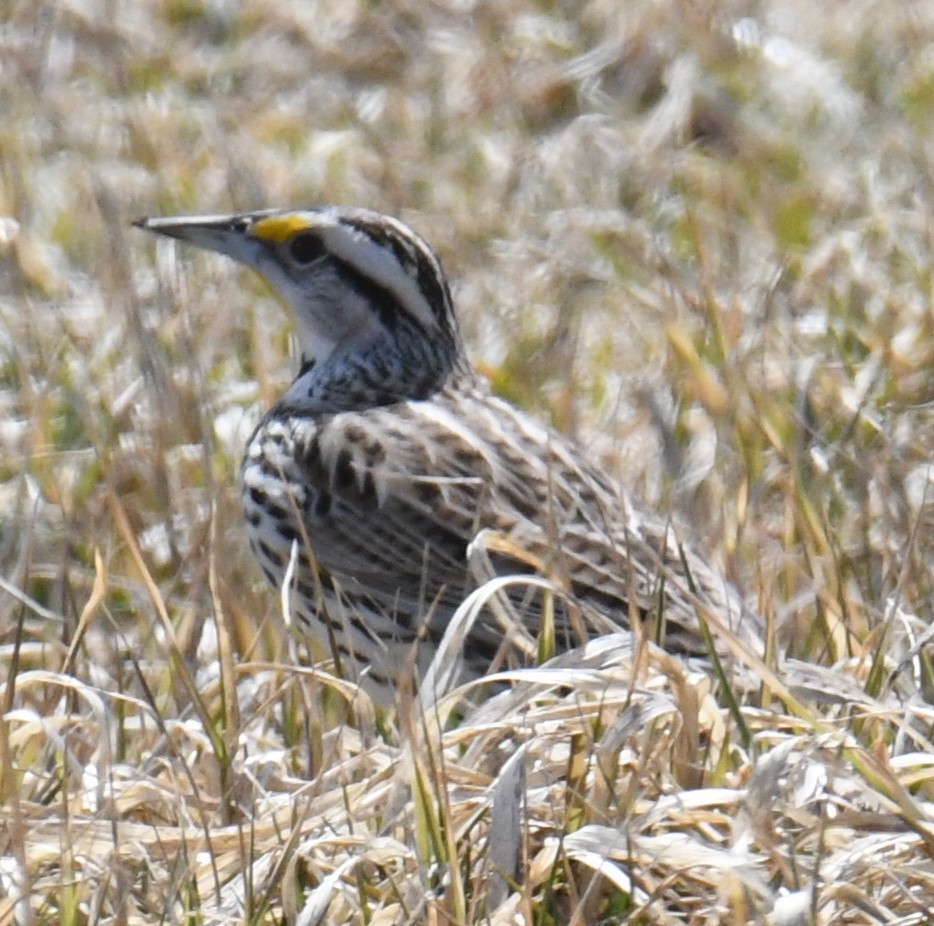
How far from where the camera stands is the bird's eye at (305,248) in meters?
A: 5.35

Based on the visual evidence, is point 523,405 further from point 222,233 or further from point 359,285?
point 222,233

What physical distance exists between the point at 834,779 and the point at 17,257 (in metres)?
3.47

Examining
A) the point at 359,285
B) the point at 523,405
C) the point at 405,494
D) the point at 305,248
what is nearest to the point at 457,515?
the point at 405,494

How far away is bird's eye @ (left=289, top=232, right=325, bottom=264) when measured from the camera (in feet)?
17.5

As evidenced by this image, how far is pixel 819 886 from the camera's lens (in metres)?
3.28

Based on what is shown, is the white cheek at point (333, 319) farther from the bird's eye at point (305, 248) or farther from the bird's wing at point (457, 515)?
the bird's wing at point (457, 515)

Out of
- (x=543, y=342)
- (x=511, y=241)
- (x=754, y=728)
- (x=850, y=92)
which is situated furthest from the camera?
(x=850, y=92)

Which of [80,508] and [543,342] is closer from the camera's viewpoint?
[80,508]

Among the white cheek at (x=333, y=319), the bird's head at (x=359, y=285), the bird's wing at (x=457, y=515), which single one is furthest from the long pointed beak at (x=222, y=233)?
the bird's wing at (x=457, y=515)

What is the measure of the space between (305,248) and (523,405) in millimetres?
932

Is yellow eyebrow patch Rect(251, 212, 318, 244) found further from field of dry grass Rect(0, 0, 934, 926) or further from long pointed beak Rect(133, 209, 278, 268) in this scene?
field of dry grass Rect(0, 0, 934, 926)

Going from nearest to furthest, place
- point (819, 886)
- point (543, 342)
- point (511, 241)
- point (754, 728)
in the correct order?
1. point (819, 886)
2. point (754, 728)
3. point (543, 342)
4. point (511, 241)

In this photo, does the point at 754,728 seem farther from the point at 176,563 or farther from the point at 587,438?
the point at 587,438

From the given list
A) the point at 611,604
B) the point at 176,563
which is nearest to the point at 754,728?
the point at 611,604
